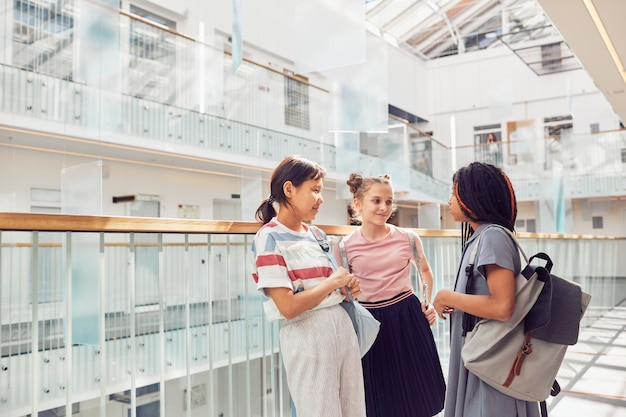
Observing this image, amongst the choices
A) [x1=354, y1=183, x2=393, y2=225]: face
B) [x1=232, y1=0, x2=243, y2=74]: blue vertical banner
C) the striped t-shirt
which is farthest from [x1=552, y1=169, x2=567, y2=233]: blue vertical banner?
the striped t-shirt

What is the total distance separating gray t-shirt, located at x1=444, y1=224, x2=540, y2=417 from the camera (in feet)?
5.49

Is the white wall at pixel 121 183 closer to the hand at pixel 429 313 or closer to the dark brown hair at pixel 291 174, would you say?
the hand at pixel 429 313

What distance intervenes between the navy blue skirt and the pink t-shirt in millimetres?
44

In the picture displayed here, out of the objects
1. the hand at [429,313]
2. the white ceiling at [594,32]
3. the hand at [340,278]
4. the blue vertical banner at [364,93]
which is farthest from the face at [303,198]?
the white ceiling at [594,32]

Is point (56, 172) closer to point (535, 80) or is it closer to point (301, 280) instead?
point (301, 280)

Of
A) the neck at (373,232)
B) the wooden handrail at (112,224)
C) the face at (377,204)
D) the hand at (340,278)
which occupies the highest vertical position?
the face at (377,204)

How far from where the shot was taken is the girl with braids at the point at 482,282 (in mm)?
1656

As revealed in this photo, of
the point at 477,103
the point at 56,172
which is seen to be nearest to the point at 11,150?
the point at 56,172

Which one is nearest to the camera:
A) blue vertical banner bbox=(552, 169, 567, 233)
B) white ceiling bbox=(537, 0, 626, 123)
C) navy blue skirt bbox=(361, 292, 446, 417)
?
navy blue skirt bbox=(361, 292, 446, 417)

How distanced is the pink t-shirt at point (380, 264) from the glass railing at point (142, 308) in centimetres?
25

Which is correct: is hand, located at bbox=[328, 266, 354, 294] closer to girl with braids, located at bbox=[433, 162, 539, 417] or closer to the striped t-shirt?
the striped t-shirt

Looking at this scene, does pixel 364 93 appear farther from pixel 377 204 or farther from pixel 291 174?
pixel 291 174

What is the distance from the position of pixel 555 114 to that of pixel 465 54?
371cm

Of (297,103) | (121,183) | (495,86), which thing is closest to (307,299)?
(121,183)
